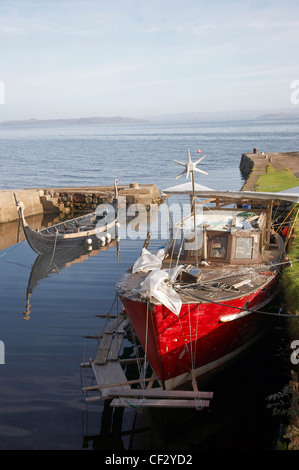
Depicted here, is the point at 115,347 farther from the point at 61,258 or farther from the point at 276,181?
the point at 276,181

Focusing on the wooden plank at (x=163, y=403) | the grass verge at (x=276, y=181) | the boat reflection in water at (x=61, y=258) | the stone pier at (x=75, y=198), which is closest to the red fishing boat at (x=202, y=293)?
the wooden plank at (x=163, y=403)

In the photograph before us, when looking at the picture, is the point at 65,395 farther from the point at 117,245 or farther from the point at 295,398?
the point at 117,245

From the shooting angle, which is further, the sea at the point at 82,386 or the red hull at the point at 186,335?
the red hull at the point at 186,335

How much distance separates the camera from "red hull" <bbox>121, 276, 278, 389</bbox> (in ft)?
39.8

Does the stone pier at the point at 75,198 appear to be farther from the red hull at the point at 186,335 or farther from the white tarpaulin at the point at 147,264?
the red hull at the point at 186,335

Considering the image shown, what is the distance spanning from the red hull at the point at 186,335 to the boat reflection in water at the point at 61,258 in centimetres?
1141

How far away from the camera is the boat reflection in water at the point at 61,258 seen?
24.2 m

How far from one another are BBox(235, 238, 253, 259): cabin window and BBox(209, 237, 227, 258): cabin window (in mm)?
467

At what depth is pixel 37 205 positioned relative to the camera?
137 feet

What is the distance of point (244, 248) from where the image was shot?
15742 mm

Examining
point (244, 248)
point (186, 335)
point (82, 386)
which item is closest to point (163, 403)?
point (186, 335)

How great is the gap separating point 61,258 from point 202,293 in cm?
1618

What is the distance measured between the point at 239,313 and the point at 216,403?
2.68 metres
